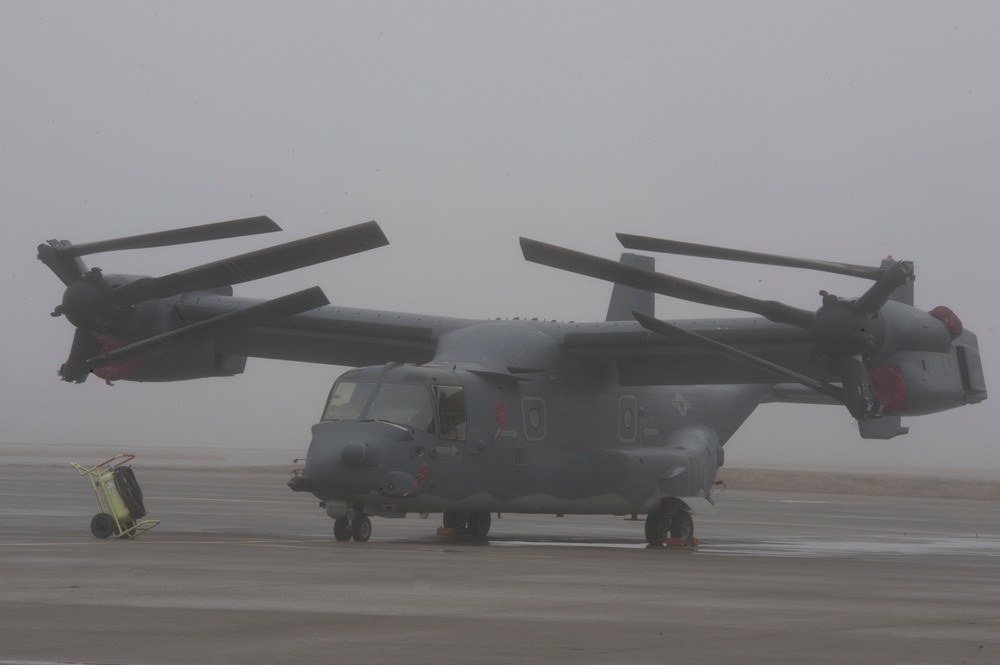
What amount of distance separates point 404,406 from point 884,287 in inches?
279

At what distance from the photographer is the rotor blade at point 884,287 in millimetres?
19845

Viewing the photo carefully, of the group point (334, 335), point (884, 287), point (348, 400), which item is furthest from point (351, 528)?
point (884, 287)

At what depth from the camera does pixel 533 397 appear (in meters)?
22.8

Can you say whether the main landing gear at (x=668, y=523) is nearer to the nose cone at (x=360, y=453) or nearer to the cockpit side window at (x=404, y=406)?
the cockpit side window at (x=404, y=406)

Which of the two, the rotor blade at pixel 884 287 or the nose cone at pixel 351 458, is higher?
the rotor blade at pixel 884 287

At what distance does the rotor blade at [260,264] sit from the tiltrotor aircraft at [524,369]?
0.03 meters

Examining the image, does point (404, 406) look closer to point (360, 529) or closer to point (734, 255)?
point (360, 529)

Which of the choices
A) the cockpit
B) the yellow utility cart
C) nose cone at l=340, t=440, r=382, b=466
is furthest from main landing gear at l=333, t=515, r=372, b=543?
the yellow utility cart

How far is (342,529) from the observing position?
20.1 m

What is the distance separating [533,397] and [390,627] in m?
13.3

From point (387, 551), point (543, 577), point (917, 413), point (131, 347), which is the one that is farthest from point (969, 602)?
point (131, 347)

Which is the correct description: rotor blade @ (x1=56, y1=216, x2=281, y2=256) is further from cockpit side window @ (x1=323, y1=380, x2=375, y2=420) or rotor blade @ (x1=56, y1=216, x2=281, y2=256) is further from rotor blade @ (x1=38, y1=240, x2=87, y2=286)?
cockpit side window @ (x1=323, y1=380, x2=375, y2=420)

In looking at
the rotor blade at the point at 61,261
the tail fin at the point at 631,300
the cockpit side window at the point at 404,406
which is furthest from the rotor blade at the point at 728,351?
the rotor blade at the point at 61,261

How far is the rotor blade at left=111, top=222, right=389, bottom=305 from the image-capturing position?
1855cm
